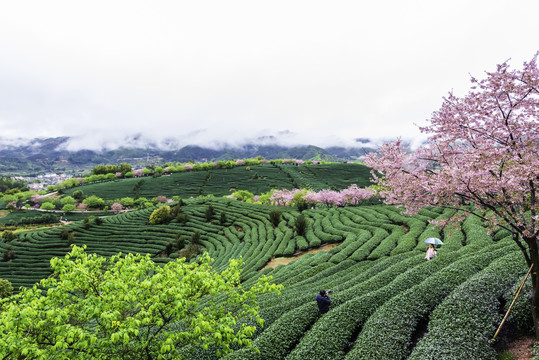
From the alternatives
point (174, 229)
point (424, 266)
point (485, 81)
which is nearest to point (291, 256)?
point (424, 266)

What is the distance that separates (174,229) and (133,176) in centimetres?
11728

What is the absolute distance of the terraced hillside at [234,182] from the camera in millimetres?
123875

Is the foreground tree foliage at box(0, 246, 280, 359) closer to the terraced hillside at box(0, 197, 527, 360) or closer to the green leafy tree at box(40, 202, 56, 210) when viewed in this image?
the terraced hillside at box(0, 197, 527, 360)

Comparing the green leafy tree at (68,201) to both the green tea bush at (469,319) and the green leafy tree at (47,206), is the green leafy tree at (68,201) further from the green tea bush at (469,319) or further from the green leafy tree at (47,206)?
the green tea bush at (469,319)

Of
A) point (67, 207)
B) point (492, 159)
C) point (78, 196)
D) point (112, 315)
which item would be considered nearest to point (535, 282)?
point (492, 159)

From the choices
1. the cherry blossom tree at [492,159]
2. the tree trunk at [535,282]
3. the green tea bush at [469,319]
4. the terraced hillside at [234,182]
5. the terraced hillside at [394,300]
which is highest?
the cherry blossom tree at [492,159]

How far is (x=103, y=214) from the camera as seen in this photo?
98.7 m

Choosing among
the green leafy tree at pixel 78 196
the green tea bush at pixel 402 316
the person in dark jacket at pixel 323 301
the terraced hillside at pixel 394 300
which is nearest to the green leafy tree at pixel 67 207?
the green leafy tree at pixel 78 196

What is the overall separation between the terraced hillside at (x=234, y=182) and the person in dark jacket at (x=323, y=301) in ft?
356

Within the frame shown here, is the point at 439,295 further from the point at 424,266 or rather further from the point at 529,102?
the point at 529,102

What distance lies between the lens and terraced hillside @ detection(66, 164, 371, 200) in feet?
406

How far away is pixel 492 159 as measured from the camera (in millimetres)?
7879

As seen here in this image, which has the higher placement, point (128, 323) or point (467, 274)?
point (128, 323)

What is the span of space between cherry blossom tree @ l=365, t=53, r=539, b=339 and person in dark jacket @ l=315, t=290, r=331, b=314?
17.2 ft
